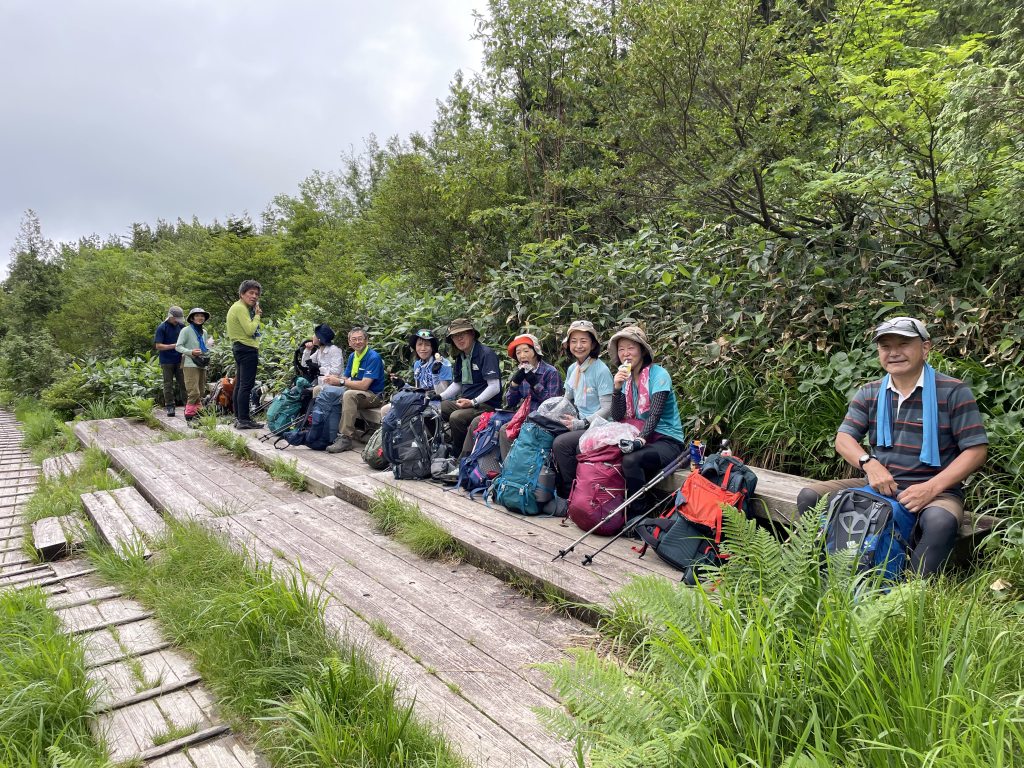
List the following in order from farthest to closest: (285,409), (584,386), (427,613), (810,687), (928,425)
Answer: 1. (285,409)
2. (584,386)
3. (427,613)
4. (928,425)
5. (810,687)

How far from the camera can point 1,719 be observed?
215cm

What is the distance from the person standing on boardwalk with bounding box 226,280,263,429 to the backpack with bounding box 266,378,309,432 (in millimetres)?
975

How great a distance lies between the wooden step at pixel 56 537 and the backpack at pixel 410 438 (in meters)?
2.57

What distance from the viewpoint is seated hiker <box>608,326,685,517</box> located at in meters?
3.91

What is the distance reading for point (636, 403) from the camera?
4324mm

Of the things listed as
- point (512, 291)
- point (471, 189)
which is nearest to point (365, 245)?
point (471, 189)

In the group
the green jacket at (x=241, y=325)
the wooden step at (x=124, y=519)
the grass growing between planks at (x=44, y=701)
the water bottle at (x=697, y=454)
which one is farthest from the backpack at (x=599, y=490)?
the green jacket at (x=241, y=325)

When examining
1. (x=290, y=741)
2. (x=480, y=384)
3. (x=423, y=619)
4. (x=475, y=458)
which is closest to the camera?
(x=290, y=741)

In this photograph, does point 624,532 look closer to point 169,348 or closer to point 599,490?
point 599,490

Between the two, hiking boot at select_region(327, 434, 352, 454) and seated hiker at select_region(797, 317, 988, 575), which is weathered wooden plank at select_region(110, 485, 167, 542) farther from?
seated hiker at select_region(797, 317, 988, 575)

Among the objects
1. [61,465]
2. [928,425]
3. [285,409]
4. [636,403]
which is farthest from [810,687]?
[61,465]

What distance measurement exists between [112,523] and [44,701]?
2812 millimetres

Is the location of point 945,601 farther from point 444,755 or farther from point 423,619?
point 423,619

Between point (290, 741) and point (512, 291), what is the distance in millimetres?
5402
